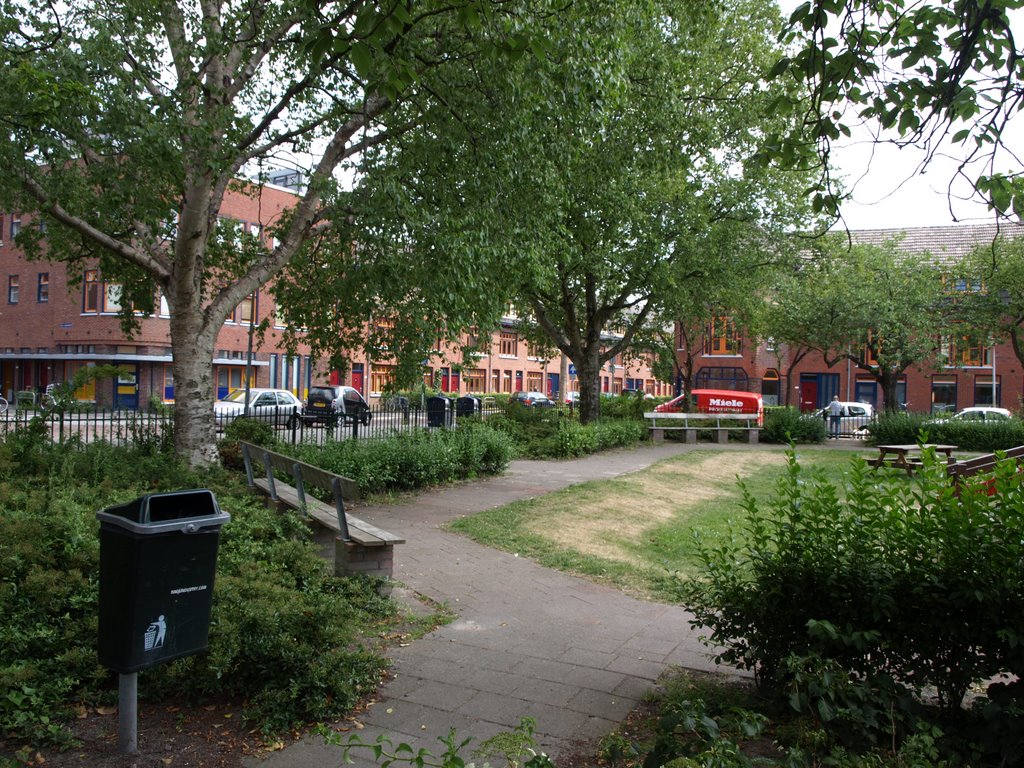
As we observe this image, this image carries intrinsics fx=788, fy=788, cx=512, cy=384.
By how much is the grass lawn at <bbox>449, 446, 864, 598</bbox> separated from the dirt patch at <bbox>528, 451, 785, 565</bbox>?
0.05ft

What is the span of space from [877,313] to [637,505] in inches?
914

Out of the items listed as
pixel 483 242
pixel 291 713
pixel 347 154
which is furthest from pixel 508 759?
pixel 347 154

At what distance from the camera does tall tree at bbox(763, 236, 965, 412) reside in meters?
31.1

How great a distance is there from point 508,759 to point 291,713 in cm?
124

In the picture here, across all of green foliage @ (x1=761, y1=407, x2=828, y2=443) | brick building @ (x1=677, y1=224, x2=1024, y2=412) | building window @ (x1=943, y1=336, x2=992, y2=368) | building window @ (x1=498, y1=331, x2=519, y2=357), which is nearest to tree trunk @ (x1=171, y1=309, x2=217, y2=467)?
green foliage @ (x1=761, y1=407, x2=828, y2=443)

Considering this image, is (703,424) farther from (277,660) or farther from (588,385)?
(277,660)

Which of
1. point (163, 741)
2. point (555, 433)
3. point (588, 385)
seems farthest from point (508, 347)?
point (163, 741)

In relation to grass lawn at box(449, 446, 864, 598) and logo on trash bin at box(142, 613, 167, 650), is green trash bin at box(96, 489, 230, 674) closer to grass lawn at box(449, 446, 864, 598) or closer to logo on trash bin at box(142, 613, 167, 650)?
logo on trash bin at box(142, 613, 167, 650)

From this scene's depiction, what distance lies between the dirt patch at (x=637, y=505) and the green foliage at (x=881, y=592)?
6.21ft

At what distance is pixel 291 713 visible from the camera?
3971 millimetres

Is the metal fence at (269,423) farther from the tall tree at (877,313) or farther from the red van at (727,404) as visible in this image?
the tall tree at (877,313)

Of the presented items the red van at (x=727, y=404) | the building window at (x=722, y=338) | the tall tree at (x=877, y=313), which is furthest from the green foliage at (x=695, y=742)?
the tall tree at (x=877, y=313)

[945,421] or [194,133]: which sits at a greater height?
[194,133]

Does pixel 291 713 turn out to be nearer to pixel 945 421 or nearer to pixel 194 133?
pixel 194 133
